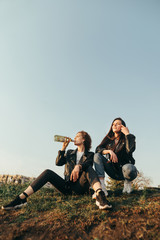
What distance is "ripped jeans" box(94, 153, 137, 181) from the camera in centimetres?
480

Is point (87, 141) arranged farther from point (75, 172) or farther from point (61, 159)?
point (75, 172)

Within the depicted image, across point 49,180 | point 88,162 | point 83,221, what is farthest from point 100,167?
point 83,221

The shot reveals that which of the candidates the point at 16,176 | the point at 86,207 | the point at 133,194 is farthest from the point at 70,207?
the point at 16,176

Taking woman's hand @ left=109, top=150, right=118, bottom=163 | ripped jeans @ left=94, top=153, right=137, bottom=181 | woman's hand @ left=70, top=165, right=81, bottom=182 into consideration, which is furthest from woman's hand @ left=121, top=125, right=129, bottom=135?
woman's hand @ left=70, top=165, right=81, bottom=182

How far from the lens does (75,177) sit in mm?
4793

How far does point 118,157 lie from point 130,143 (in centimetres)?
59

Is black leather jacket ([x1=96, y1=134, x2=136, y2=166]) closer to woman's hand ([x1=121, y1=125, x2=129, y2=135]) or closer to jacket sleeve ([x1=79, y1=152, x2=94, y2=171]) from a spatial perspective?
woman's hand ([x1=121, y1=125, x2=129, y2=135])

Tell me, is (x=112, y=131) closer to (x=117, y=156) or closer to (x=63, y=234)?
(x=117, y=156)

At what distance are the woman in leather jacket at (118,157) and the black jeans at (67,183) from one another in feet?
1.35

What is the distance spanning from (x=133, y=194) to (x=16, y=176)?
7807mm

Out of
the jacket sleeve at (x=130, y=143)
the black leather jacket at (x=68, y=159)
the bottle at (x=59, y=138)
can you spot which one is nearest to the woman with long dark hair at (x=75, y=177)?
the black leather jacket at (x=68, y=159)

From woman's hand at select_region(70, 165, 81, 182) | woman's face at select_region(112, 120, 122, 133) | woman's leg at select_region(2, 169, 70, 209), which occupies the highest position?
woman's face at select_region(112, 120, 122, 133)

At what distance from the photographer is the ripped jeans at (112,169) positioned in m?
4.80

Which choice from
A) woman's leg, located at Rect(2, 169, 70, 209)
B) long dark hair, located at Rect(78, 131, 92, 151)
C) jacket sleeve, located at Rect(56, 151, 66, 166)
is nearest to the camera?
woman's leg, located at Rect(2, 169, 70, 209)
